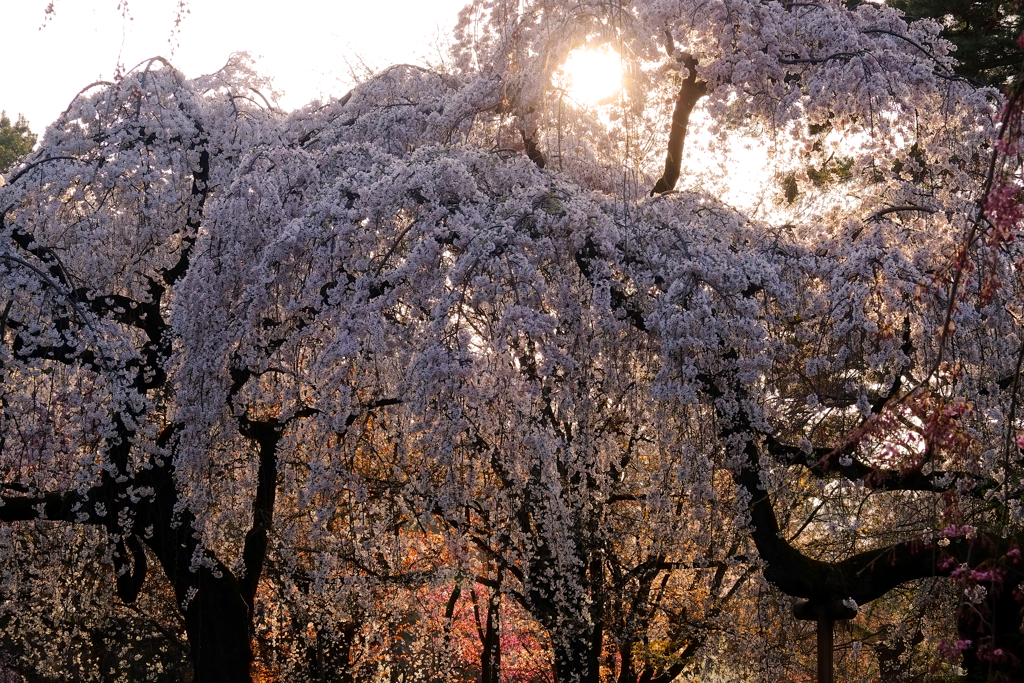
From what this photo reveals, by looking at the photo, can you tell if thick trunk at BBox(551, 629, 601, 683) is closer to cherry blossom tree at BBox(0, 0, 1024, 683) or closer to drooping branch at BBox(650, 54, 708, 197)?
cherry blossom tree at BBox(0, 0, 1024, 683)

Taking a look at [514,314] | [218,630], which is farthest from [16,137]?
[514,314]

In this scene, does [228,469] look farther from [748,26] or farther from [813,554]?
[813,554]

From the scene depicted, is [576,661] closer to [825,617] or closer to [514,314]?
[825,617]

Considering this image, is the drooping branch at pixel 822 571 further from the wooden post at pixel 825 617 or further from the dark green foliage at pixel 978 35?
the dark green foliage at pixel 978 35

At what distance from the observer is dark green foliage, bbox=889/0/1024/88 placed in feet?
39.5

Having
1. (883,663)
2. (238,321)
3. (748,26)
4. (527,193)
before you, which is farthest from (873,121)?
(883,663)

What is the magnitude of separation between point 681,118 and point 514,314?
367 centimetres

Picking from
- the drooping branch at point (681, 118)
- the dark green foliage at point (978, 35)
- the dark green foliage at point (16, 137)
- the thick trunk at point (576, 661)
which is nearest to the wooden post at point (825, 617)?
the drooping branch at point (681, 118)

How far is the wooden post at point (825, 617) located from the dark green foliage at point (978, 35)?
8.07 m

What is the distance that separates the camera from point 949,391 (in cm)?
666

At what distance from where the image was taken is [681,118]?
848 cm

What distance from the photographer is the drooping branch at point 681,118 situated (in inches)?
328

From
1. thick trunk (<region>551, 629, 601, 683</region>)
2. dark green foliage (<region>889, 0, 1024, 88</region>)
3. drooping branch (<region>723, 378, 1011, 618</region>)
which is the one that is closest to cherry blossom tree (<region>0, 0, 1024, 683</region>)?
drooping branch (<region>723, 378, 1011, 618</region>)

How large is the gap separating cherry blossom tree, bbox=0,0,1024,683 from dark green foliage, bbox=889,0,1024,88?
355 cm
